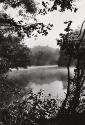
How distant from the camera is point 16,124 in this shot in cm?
1491

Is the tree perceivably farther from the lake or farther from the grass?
the grass

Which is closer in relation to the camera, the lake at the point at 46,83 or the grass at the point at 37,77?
the lake at the point at 46,83

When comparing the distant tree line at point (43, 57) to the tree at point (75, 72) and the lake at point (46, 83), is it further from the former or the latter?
the tree at point (75, 72)

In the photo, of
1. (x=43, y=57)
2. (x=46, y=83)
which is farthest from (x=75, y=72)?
(x=43, y=57)

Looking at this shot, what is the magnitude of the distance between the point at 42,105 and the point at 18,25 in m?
4.74

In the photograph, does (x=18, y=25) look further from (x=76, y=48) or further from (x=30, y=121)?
(x=30, y=121)

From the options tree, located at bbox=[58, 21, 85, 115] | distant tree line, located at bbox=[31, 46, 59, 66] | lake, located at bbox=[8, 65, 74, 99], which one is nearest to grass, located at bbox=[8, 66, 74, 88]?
lake, located at bbox=[8, 65, 74, 99]

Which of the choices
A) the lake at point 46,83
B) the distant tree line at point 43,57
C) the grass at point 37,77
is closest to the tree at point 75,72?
the lake at point 46,83

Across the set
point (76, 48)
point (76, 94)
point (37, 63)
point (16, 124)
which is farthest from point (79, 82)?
point (37, 63)

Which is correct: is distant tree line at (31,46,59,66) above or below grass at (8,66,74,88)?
below

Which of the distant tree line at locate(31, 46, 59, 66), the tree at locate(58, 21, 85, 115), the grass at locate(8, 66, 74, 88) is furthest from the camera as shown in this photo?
the distant tree line at locate(31, 46, 59, 66)

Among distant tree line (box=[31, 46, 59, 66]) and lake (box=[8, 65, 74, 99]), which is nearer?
lake (box=[8, 65, 74, 99])

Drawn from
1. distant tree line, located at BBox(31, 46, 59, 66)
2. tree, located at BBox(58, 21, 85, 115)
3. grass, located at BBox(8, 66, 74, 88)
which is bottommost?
distant tree line, located at BBox(31, 46, 59, 66)

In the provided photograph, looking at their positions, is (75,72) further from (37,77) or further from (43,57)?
(43,57)
